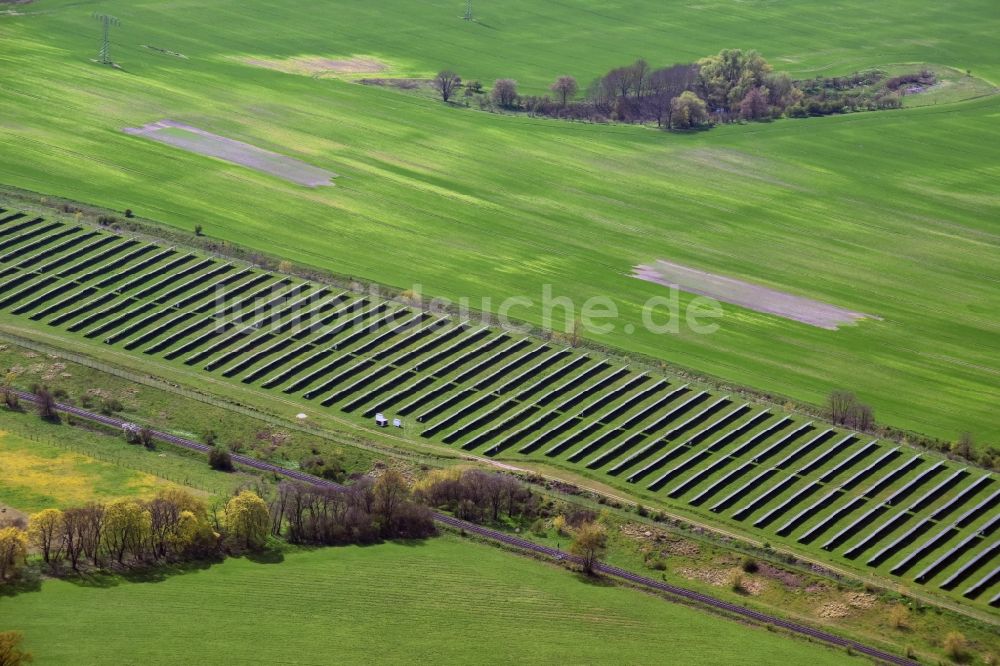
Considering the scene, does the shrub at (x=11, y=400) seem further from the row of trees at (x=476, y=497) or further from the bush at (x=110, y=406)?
the row of trees at (x=476, y=497)

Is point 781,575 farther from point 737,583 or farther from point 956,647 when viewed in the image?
point 956,647

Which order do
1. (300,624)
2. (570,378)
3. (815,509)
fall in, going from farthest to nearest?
1. (570,378)
2. (815,509)
3. (300,624)

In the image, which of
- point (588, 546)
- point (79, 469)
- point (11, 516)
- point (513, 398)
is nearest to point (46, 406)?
point (79, 469)

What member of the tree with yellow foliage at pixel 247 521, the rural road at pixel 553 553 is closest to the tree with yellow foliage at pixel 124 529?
the tree with yellow foliage at pixel 247 521

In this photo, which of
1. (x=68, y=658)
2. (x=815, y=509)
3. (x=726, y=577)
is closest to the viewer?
(x=68, y=658)

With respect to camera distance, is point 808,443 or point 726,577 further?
point 808,443

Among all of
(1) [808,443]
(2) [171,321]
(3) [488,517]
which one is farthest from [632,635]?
(2) [171,321]

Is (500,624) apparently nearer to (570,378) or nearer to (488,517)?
(488,517)
